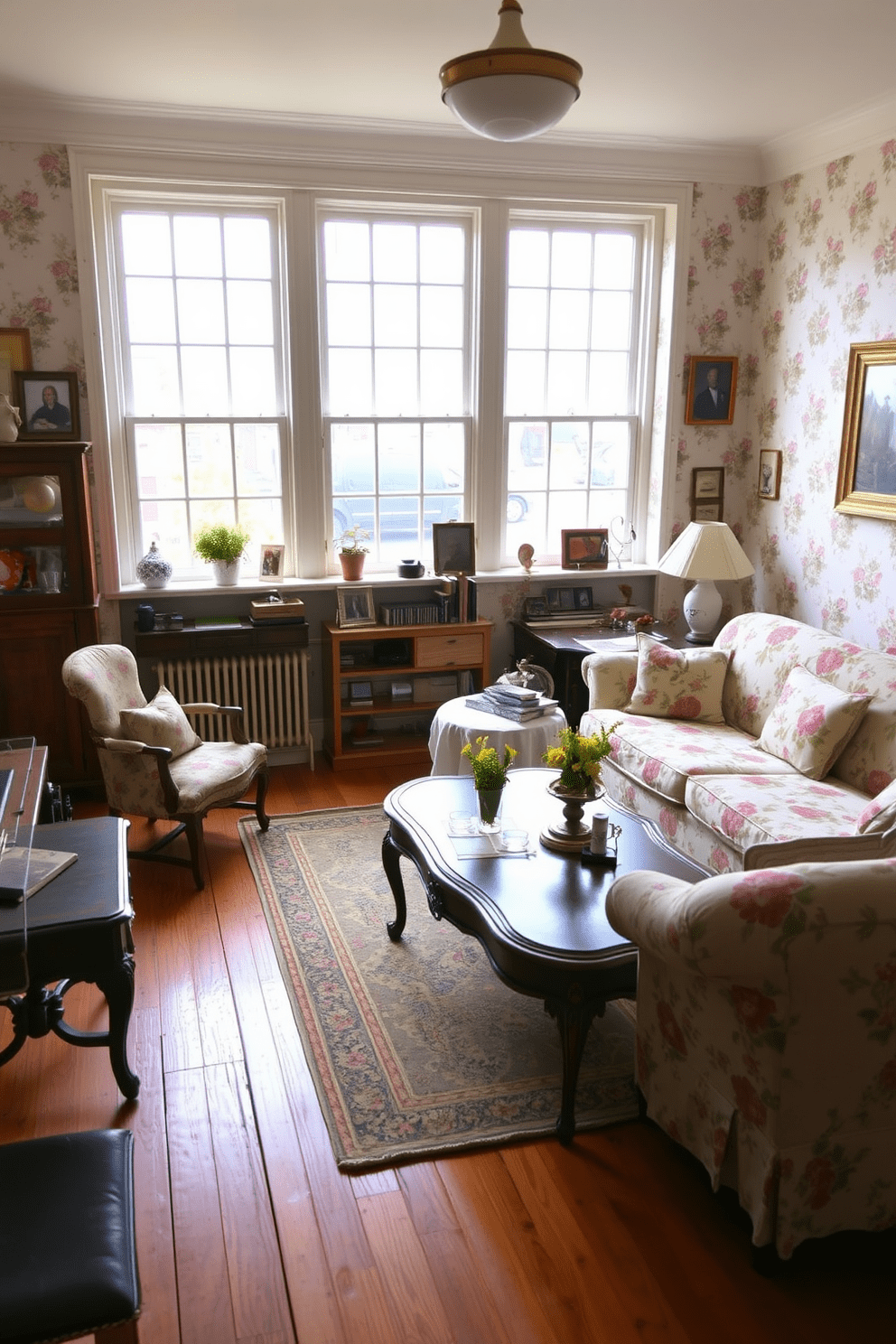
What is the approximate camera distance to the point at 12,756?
10.7 ft

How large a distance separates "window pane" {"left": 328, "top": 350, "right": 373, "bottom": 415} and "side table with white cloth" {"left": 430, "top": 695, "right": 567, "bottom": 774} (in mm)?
2005

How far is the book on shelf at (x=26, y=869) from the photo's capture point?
238 cm

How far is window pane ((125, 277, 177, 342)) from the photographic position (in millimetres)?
5230

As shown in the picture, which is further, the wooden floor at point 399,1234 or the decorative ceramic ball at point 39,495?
the decorative ceramic ball at point 39,495

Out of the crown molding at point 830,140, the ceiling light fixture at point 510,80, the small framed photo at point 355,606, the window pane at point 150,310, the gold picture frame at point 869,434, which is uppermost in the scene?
the crown molding at point 830,140

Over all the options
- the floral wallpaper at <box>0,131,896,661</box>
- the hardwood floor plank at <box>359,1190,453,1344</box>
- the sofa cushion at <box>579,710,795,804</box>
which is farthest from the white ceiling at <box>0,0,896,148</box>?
the hardwood floor plank at <box>359,1190,453,1344</box>

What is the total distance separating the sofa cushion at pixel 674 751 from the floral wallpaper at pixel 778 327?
111 cm

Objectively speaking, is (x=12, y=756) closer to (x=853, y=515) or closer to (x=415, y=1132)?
(x=415, y=1132)

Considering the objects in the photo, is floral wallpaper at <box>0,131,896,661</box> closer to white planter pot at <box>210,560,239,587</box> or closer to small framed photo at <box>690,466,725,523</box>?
small framed photo at <box>690,466,725,523</box>

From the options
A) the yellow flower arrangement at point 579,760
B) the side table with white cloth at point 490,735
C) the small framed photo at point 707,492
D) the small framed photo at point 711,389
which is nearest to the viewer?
the yellow flower arrangement at point 579,760

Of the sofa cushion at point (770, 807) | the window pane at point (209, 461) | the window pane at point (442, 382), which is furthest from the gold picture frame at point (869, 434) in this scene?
the window pane at point (209, 461)

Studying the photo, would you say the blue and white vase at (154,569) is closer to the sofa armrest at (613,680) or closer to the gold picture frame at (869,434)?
the sofa armrest at (613,680)

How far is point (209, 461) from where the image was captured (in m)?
5.49

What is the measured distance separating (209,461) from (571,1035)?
3894mm
